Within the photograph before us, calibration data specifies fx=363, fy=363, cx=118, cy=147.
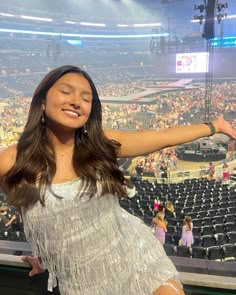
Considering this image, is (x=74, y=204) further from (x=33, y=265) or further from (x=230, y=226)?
(x=230, y=226)

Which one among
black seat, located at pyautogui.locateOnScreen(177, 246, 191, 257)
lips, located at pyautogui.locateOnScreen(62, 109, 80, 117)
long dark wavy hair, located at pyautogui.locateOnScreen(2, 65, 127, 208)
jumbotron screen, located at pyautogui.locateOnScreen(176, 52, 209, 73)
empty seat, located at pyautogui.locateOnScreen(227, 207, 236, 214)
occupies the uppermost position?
jumbotron screen, located at pyautogui.locateOnScreen(176, 52, 209, 73)

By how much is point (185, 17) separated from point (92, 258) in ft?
32.1

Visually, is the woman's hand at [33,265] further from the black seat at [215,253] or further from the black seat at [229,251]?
the black seat at [229,251]

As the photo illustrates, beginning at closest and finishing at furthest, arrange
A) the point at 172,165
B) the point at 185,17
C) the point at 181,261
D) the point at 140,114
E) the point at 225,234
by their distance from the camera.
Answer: the point at 181,261 < the point at 225,234 < the point at 185,17 < the point at 172,165 < the point at 140,114

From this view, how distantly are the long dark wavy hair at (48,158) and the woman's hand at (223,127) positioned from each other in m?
0.27

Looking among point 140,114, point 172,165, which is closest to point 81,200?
point 172,165

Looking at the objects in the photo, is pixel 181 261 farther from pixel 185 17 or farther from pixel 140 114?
pixel 140 114

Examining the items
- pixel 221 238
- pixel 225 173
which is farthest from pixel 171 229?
pixel 225 173

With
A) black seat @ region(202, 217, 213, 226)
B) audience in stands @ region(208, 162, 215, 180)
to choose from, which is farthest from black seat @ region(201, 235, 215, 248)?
audience in stands @ region(208, 162, 215, 180)

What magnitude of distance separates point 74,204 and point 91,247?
95 millimetres

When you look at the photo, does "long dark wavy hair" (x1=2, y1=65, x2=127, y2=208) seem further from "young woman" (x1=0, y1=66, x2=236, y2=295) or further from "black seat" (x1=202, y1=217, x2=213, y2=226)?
"black seat" (x1=202, y1=217, x2=213, y2=226)

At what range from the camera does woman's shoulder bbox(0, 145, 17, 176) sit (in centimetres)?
77

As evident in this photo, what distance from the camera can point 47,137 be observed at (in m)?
0.81

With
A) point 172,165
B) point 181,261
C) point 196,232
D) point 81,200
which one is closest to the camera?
point 81,200
